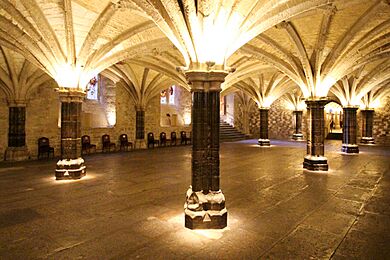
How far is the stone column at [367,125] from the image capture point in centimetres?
1445

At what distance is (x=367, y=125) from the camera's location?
14.6m

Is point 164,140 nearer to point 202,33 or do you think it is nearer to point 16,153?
point 16,153

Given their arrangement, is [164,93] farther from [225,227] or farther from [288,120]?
[225,227]

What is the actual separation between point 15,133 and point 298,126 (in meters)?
16.2

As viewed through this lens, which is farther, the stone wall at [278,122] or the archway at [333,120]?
the archway at [333,120]

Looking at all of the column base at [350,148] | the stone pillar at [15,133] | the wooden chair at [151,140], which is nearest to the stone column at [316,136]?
the column base at [350,148]

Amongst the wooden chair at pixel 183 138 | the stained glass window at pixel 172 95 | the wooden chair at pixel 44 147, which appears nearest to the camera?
the wooden chair at pixel 44 147

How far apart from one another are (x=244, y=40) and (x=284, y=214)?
102 inches

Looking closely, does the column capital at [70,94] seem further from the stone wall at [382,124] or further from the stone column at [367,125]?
the stone wall at [382,124]

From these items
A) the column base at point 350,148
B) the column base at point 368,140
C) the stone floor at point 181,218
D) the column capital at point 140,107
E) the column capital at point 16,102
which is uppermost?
the column capital at point 140,107

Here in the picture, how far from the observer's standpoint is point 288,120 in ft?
60.1

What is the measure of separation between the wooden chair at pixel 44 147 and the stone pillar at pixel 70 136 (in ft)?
11.7

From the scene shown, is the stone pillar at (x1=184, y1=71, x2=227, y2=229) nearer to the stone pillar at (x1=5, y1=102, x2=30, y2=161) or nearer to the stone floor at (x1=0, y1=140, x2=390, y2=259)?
the stone floor at (x1=0, y1=140, x2=390, y2=259)

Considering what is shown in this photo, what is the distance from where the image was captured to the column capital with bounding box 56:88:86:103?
5675 mm
